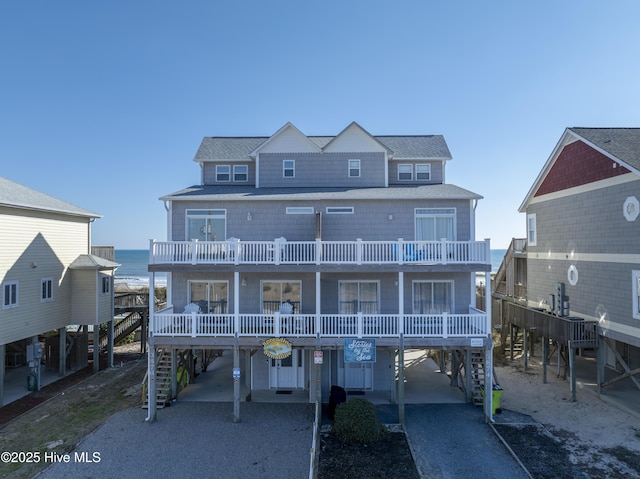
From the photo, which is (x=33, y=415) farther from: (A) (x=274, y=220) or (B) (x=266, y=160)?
(B) (x=266, y=160)

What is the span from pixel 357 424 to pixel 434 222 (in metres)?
8.16

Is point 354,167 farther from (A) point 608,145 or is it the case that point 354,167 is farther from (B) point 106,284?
(B) point 106,284

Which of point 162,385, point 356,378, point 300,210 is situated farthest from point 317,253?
point 162,385

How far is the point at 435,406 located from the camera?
14422 millimetres

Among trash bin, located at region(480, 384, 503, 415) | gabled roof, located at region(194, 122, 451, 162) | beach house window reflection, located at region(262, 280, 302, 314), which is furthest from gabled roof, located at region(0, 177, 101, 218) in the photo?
trash bin, located at region(480, 384, 503, 415)

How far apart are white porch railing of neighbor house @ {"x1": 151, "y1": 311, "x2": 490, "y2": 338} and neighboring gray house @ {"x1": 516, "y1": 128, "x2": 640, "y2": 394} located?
5873mm

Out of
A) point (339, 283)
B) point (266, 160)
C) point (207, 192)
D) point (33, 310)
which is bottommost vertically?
point (33, 310)

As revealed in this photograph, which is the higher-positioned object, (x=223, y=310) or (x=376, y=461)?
(x=223, y=310)

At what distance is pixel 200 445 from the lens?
11.5 m

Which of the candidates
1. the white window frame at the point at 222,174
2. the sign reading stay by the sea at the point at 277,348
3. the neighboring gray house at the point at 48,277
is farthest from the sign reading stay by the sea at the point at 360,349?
the neighboring gray house at the point at 48,277

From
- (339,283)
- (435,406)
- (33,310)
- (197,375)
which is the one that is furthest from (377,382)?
(33,310)

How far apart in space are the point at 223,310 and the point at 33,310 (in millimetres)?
8870

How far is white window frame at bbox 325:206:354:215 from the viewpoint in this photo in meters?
15.8

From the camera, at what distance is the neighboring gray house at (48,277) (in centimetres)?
1602
